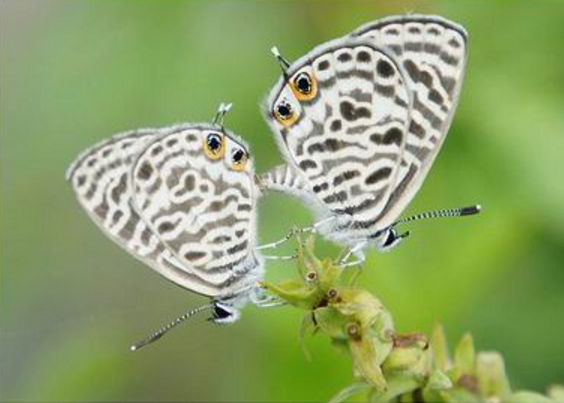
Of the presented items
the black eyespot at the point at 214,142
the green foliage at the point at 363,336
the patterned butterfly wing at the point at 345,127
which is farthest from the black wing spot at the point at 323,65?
the green foliage at the point at 363,336

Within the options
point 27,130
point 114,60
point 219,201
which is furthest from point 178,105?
point 219,201

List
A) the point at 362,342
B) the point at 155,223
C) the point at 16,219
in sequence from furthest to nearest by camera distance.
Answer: the point at 16,219 < the point at 155,223 < the point at 362,342

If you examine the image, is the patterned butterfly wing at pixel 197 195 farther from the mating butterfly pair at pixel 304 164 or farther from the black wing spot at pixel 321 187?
the black wing spot at pixel 321 187

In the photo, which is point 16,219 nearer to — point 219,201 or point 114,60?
point 114,60

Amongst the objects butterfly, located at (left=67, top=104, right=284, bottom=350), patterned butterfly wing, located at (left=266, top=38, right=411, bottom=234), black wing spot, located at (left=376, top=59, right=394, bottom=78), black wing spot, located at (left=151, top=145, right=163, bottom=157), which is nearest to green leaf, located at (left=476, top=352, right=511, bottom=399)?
patterned butterfly wing, located at (left=266, top=38, right=411, bottom=234)

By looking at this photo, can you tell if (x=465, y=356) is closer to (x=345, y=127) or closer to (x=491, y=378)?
(x=491, y=378)

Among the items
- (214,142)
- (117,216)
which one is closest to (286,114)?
(214,142)

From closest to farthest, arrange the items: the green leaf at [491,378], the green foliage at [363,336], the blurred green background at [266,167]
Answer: the green foliage at [363,336]
the green leaf at [491,378]
the blurred green background at [266,167]
